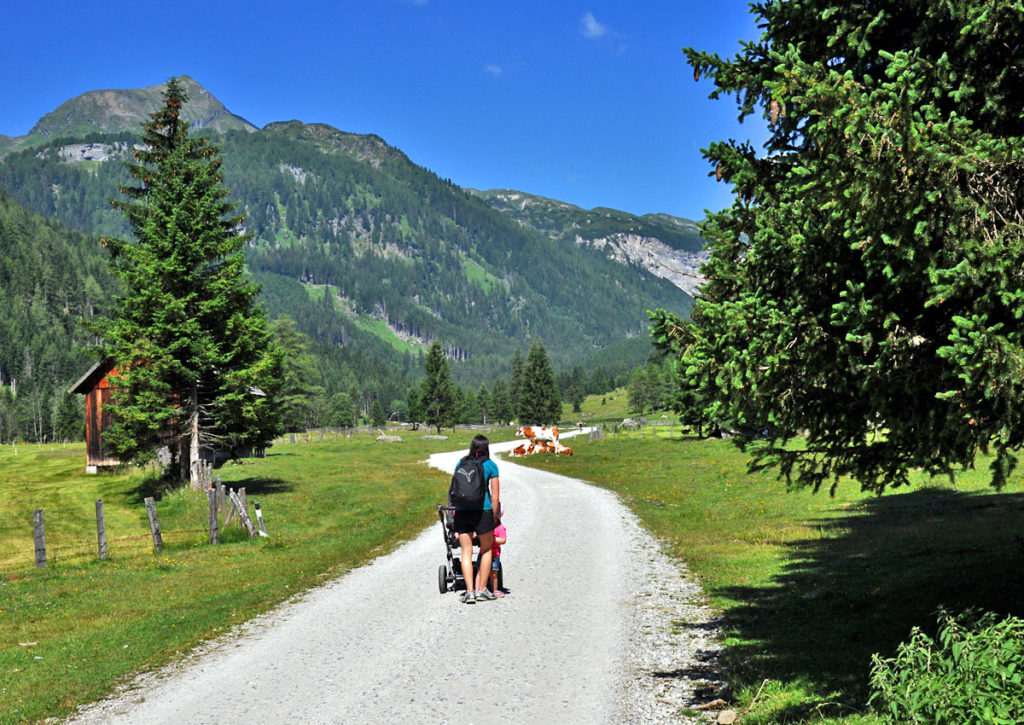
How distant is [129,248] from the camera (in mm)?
28875

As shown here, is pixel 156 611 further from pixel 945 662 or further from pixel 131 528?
pixel 131 528

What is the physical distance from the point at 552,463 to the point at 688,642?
37969 mm

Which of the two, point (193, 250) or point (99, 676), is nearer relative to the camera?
point (99, 676)

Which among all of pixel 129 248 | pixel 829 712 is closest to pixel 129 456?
pixel 129 248

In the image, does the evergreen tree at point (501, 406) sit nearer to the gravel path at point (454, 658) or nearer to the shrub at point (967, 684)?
the gravel path at point (454, 658)

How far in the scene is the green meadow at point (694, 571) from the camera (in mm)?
7996

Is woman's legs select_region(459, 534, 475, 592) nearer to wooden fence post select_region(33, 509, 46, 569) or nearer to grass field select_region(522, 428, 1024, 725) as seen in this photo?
grass field select_region(522, 428, 1024, 725)

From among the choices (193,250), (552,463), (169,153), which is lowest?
(552,463)

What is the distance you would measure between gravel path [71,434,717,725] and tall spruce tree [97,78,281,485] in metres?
17.8

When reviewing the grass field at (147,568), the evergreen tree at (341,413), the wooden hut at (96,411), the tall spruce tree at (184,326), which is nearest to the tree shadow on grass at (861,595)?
the grass field at (147,568)

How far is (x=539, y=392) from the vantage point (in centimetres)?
11231

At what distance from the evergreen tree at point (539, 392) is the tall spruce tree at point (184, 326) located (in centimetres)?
8137

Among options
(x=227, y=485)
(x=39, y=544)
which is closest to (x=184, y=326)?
(x=227, y=485)

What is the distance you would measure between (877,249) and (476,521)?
732cm
